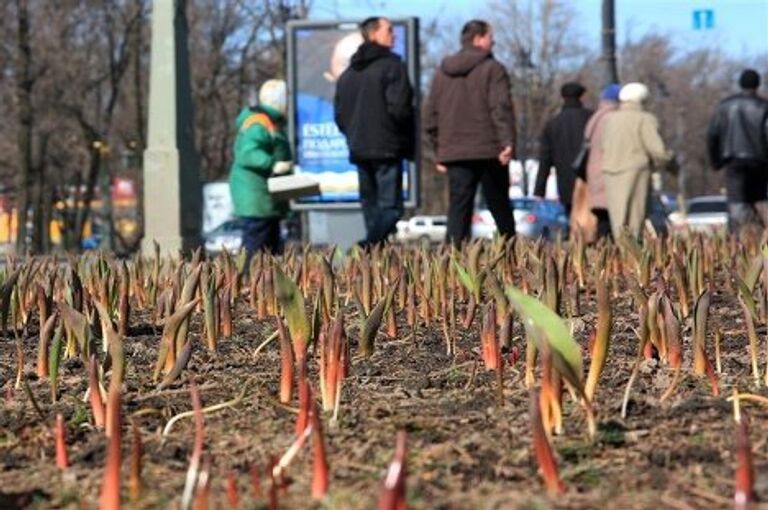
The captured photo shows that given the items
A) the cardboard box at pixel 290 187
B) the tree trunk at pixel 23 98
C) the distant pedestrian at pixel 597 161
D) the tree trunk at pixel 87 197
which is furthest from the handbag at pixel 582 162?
the tree trunk at pixel 87 197

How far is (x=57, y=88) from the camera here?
124 ft

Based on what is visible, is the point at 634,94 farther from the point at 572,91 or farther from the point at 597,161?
the point at 572,91

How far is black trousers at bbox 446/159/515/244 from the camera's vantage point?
8.84m

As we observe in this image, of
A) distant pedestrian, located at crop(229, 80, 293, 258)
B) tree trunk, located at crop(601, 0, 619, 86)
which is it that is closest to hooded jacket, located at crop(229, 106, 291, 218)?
distant pedestrian, located at crop(229, 80, 293, 258)

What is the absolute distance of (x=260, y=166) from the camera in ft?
30.7

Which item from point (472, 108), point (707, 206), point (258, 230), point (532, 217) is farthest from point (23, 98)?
point (707, 206)

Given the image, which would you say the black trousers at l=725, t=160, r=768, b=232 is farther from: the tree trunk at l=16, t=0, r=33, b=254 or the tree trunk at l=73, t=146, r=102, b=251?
the tree trunk at l=73, t=146, r=102, b=251

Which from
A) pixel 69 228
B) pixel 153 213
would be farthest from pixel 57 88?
pixel 153 213

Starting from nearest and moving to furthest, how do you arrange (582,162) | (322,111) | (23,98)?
(582,162) < (322,111) < (23,98)

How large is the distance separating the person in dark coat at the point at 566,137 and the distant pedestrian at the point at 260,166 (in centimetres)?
271

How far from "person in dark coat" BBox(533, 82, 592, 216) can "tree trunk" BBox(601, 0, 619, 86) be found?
26.8 ft

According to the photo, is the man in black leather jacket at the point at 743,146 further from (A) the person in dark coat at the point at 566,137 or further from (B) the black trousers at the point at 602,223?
(B) the black trousers at the point at 602,223

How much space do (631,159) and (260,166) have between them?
280cm

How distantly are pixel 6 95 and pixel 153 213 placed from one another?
88.1 ft
